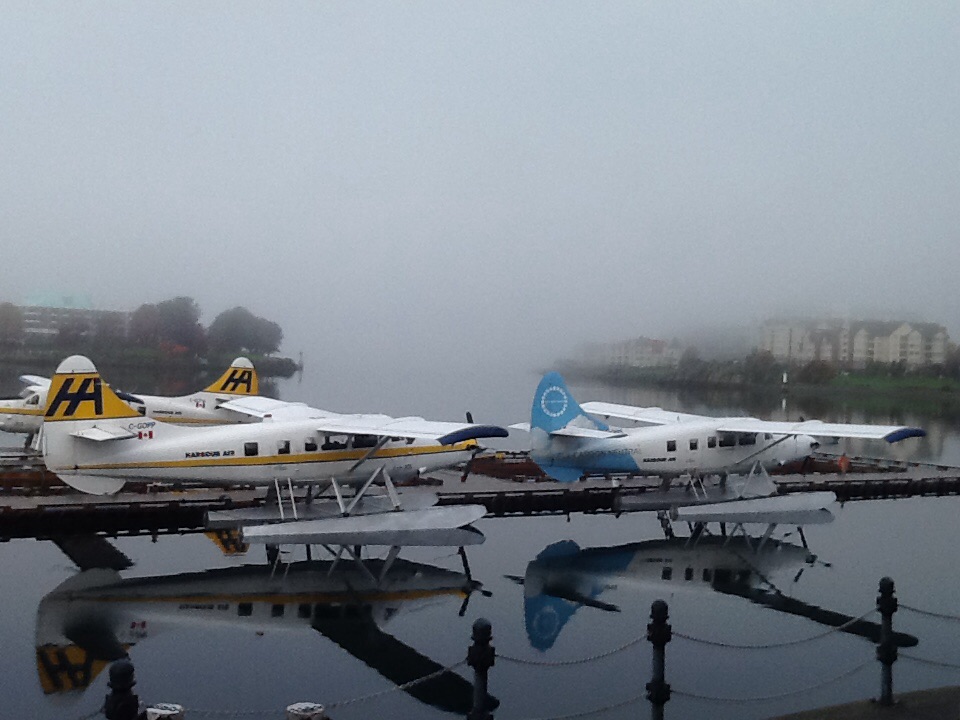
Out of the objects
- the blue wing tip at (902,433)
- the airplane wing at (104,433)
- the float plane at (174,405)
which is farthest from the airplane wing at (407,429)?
the blue wing tip at (902,433)

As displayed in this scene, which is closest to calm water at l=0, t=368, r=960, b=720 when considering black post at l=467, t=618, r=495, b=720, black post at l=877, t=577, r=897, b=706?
black post at l=877, t=577, r=897, b=706

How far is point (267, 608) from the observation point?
46.3ft

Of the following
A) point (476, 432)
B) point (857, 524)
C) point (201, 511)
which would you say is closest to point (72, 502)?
point (201, 511)

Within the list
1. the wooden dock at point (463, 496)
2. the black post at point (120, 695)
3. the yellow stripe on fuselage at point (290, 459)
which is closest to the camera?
the black post at point (120, 695)

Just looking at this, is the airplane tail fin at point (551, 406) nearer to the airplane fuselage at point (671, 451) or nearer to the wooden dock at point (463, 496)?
the airplane fuselage at point (671, 451)

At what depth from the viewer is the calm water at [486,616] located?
1110cm

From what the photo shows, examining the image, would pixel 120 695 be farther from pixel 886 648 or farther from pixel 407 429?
pixel 407 429

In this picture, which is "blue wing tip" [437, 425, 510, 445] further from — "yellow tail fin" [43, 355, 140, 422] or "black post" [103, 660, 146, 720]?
"black post" [103, 660, 146, 720]

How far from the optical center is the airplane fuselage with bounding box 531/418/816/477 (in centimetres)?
1973

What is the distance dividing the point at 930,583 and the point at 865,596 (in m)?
2.57

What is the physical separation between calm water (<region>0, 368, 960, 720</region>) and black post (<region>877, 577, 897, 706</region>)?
8.63ft

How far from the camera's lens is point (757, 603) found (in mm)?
15922

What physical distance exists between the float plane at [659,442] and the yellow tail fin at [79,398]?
28.1 feet

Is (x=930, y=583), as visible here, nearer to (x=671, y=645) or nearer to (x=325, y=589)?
(x=671, y=645)
